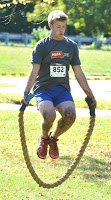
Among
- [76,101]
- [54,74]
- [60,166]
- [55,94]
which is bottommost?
[76,101]

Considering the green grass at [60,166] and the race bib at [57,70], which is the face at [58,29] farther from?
the green grass at [60,166]

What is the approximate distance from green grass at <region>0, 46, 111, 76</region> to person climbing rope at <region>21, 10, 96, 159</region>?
1645cm

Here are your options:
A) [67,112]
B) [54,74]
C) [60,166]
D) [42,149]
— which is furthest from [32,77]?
[60,166]

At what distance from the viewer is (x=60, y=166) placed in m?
7.22

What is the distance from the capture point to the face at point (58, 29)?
6.11m

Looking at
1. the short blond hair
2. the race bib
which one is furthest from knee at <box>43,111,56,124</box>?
the short blond hair

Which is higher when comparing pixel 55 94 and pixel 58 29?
pixel 58 29

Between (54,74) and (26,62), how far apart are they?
1944cm

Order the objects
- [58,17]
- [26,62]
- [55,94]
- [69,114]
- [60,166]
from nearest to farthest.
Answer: [58,17], [69,114], [55,94], [60,166], [26,62]

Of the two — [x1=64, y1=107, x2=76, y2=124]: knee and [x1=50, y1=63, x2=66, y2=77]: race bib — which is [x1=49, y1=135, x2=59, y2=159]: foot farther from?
[x1=50, y1=63, x2=66, y2=77]: race bib

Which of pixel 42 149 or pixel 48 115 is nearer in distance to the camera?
pixel 48 115

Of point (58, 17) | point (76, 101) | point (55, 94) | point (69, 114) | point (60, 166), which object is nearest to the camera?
point (58, 17)

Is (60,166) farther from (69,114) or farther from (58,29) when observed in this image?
(58,29)

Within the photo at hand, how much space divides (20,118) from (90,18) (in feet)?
142
